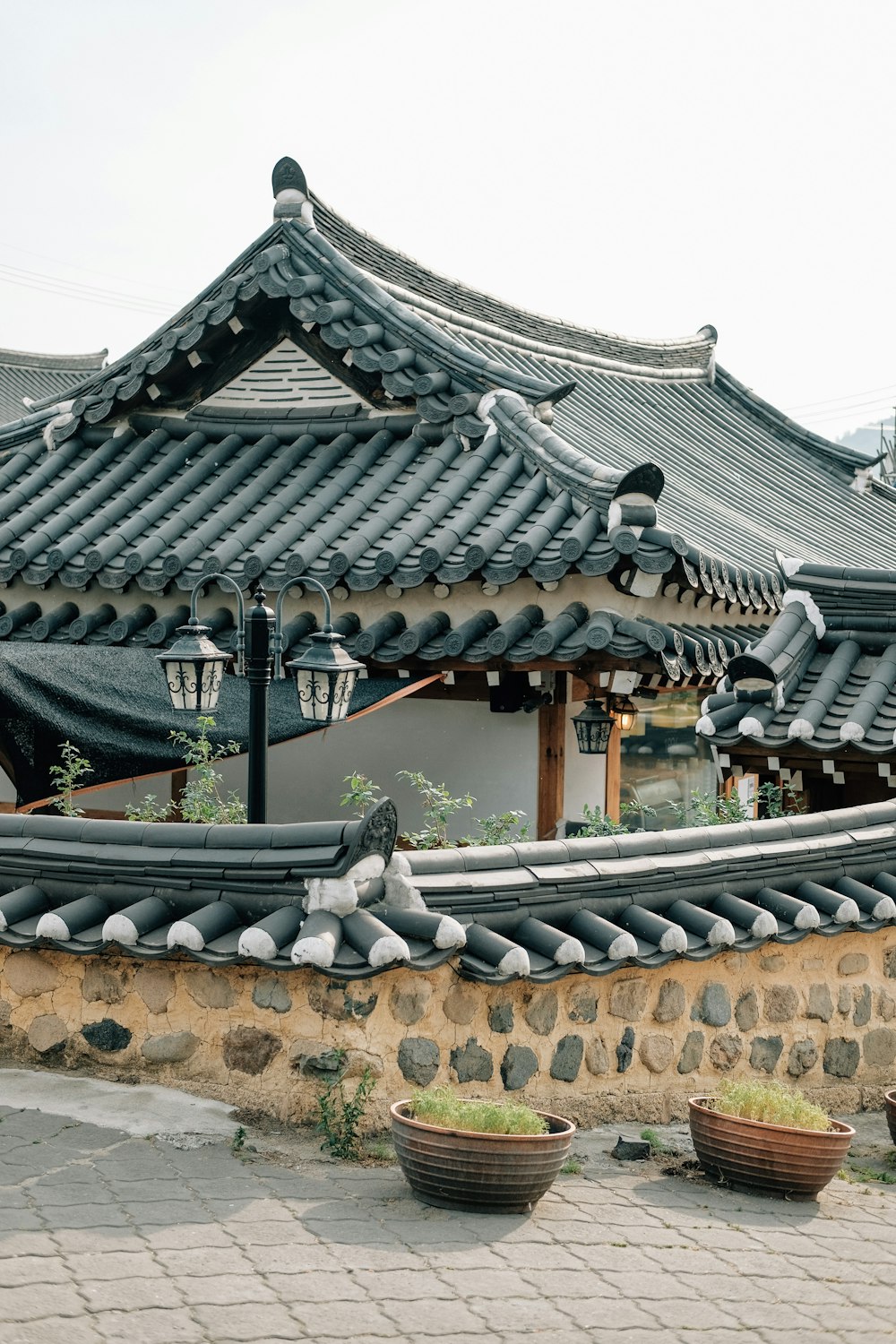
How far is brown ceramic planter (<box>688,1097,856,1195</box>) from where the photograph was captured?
5941 mm

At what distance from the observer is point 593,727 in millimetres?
10914

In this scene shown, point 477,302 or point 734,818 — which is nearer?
point 734,818

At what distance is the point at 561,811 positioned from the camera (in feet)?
37.3

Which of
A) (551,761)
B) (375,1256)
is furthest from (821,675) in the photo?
(375,1256)

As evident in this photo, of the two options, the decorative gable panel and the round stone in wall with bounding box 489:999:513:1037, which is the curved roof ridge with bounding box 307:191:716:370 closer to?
the decorative gable panel

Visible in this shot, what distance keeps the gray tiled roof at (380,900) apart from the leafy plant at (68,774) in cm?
114

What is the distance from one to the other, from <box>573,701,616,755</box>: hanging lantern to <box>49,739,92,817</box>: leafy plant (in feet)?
12.4

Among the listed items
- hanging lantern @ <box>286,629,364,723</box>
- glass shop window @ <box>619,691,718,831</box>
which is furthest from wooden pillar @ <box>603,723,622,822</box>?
hanging lantern @ <box>286,629,364,723</box>

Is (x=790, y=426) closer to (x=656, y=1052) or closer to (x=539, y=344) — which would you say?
(x=539, y=344)

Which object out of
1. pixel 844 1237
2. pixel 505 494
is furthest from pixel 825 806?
pixel 844 1237

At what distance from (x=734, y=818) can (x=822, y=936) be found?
3.44 ft

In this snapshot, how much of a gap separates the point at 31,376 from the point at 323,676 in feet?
125

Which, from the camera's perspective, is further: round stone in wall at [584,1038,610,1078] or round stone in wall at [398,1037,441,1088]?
round stone in wall at [584,1038,610,1078]

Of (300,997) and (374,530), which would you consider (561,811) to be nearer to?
(374,530)
